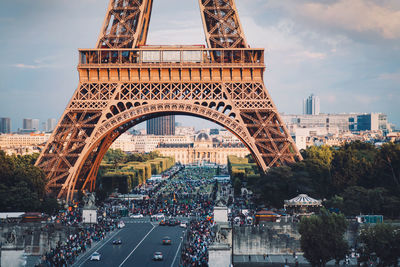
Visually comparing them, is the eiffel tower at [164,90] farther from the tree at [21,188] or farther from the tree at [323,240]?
the tree at [323,240]

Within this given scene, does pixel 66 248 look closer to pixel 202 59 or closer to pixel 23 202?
pixel 23 202

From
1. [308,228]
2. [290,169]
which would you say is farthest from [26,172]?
[308,228]

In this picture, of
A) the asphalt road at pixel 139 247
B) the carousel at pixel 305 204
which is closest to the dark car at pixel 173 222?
the asphalt road at pixel 139 247

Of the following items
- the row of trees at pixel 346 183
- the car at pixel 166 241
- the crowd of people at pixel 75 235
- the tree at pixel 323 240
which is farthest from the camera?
the row of trees at pixel 346 183

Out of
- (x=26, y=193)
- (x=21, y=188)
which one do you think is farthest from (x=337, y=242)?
(x=21, y=188)

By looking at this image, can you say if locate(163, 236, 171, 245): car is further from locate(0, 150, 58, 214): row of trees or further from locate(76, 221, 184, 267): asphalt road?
locate(0, 150, 58, 214): row of trees
